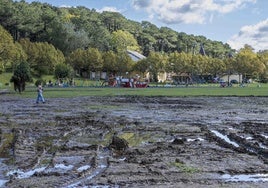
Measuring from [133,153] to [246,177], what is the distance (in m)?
3.84

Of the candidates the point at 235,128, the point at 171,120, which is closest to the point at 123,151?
the point at 235,128

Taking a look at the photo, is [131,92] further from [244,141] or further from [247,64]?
[247,64]

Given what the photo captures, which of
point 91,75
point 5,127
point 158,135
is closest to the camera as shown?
point 158,135

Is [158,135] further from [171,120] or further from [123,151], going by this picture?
[171,120]

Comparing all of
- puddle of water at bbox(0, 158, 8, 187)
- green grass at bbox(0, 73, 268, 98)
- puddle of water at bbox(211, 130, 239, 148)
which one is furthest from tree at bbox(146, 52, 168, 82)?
puddle of water at bbox(0, 158, 8, 187)

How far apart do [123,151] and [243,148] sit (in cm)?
386

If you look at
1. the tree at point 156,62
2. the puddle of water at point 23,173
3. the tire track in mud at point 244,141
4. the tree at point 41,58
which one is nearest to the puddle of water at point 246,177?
the tire track in mud at point 244,141

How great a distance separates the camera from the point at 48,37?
129m

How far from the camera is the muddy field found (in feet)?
31.5

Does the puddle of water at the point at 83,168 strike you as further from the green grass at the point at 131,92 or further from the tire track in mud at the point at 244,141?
the green grass at the point at 131,92

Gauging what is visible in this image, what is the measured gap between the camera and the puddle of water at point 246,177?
380 inches

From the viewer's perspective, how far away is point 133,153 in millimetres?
12852

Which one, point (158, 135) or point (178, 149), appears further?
point (158, 135)

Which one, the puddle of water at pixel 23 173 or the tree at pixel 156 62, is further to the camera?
the tree at pixel 156 62
